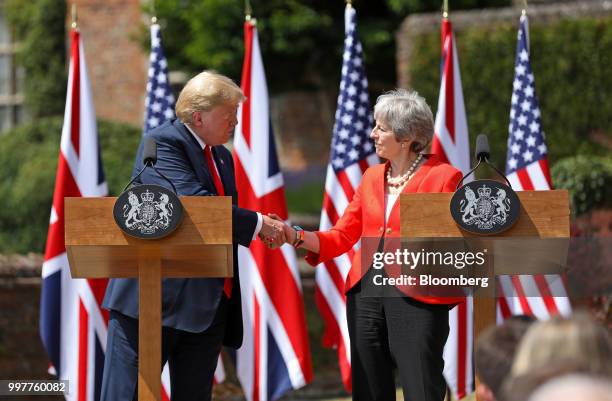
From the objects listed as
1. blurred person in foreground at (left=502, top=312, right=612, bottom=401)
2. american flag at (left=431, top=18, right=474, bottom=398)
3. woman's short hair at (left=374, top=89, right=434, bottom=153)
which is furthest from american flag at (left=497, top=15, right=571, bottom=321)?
blurred person in foreground at (left=502, top=312, right=612, bottom=401)

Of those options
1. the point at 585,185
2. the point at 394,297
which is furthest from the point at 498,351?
the point at 585,185

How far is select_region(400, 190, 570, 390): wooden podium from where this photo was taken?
412cm

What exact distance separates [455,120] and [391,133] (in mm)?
2270

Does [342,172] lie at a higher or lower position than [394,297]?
higher

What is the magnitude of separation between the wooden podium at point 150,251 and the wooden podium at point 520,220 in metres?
0.65

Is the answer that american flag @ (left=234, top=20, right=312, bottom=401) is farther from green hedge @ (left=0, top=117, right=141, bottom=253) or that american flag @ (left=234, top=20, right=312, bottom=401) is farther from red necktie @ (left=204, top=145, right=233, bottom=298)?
green hedge @ (left=0, top=117, right=141, bottom=253)

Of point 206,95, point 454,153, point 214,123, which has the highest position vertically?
point 454,153

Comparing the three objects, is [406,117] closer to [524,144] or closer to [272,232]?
[272,232]

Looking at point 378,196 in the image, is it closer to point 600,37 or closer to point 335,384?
point 335,384

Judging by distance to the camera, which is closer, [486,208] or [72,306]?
[486,208]

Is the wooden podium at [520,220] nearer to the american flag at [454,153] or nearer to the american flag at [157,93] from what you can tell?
the american flag at [454,153]

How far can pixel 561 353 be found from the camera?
2.34 metres

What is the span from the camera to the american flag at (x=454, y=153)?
21.9ft

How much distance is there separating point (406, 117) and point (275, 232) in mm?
706
